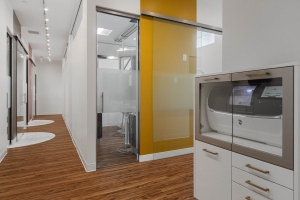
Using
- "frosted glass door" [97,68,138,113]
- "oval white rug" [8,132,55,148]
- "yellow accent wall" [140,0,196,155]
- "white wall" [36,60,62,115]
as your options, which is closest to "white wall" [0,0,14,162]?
"oval white rug" [8,132,55,148]

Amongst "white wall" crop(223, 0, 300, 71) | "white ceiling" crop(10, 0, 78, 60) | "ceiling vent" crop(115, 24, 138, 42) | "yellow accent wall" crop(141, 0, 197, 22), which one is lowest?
"white wall" crop(223, 0, 300, 71)

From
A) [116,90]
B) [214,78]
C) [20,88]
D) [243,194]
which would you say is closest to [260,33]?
[214,78]

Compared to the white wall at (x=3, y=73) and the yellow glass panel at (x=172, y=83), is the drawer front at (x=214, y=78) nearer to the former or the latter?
the yellow glass panel at (x=172, y=83)

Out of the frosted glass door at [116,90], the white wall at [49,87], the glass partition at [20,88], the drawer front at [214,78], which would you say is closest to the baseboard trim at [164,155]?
the frosted glass door at [116,90]

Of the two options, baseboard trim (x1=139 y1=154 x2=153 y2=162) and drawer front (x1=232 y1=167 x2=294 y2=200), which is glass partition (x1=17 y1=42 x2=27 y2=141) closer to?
baseboard trim (x1=139 y1=154 x2=153 y2=162)

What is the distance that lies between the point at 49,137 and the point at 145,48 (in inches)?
168

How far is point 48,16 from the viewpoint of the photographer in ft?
16.7

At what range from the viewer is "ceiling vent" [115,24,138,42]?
3821 millimetres

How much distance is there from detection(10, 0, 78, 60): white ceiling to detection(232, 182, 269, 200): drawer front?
4610 millimetres

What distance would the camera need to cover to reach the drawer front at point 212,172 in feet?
5.60

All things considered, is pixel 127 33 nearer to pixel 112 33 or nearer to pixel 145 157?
pixel 112 33

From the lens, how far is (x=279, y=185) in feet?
4.20

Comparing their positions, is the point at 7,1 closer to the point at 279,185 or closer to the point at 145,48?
the point at 145,48

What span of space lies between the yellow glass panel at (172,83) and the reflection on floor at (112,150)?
65cm
